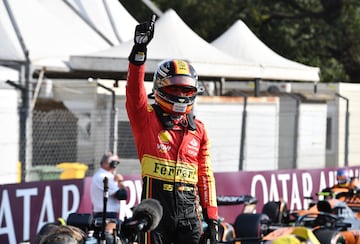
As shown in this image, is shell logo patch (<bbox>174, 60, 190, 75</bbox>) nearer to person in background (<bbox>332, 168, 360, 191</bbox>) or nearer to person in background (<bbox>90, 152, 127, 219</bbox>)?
person in background (<bbox>90, 152, 127, 219</bbox>)

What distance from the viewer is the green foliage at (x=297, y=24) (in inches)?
1200

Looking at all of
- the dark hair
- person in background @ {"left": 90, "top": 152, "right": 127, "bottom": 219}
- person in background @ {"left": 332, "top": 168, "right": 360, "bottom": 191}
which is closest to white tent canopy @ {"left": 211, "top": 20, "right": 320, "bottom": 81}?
person in background @ {"left": 332, "top": 168, "right": 360, "bottom": 191}

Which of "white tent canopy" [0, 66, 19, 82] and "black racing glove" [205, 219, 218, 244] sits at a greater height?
"white tent canopy" [0, 66, 19, 82]

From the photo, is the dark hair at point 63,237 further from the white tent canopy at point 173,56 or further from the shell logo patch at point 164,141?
the white tent canopy at point 173,56

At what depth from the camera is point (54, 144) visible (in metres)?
12.3

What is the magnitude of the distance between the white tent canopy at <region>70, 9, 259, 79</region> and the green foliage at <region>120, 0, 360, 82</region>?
1390 centimetres

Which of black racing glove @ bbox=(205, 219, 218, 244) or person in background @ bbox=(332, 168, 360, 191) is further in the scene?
person in background @ bbox=(332, 168, 360, 191)

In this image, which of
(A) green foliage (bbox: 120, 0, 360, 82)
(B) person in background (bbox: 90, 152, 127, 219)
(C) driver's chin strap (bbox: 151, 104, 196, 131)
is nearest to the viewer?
(C) driver's chin strap (bbox: 151, 104, 196, 131)

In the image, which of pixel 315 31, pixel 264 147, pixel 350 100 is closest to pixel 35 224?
pixel 264 147

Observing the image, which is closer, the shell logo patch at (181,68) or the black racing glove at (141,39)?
the black racing glove at (141,39)

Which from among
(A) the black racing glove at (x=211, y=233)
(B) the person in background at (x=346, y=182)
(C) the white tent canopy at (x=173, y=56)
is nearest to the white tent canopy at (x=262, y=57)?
(C) the white tent canopy at (x=173, y=56)

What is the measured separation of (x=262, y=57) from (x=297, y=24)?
43.1ft

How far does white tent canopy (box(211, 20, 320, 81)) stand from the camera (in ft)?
57.6

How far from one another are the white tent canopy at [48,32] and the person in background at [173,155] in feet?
24.5
